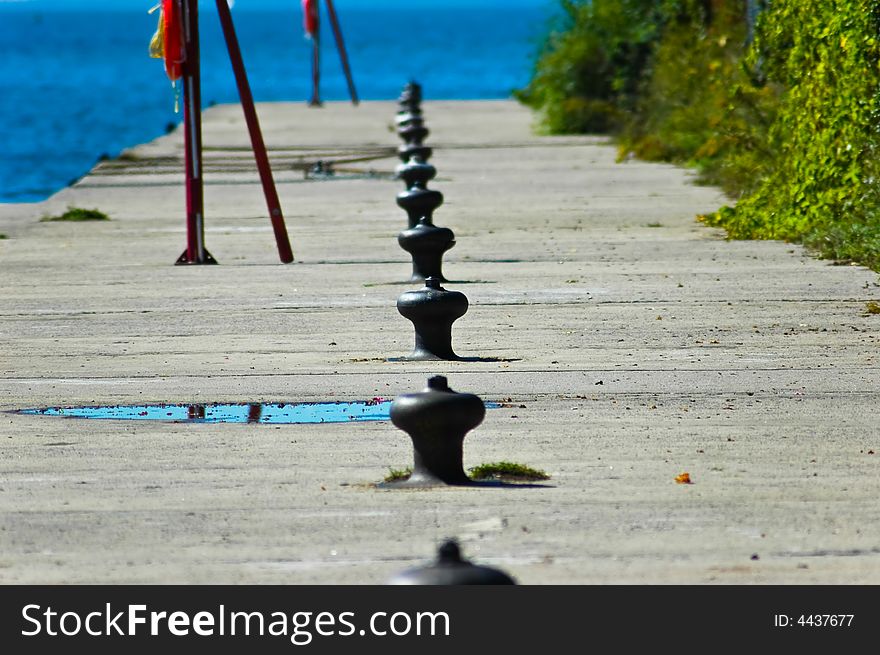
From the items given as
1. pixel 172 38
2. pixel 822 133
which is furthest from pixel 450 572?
pixel 822 133

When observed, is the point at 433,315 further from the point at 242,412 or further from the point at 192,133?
the point at 192,133

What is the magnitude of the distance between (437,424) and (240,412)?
2.31 metres

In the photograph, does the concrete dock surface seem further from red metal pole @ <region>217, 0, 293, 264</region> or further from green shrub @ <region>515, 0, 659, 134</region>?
green shrub @ <region>515, 0, 659, 134</region>

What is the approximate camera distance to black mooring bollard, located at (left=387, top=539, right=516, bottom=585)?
19.1 feet

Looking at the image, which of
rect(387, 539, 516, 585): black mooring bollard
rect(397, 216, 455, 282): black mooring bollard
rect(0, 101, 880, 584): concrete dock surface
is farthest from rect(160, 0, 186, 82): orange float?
rect(387, 539, 516, 585): black mooring bollard

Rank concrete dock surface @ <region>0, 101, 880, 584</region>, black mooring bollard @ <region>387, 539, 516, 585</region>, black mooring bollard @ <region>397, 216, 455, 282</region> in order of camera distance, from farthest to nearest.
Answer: black mooring bollard @ <region>397, 216, 455, 282</region>, concrete dock surface @ <region>0, 101, 880, 584</region>, black mooring bollard @ <region>387, 539, 516, 585</region>

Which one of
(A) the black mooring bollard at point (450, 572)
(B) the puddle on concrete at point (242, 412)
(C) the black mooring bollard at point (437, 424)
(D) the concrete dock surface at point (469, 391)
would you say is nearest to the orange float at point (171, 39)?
(D) the concrete dock surface at point (469, 391)

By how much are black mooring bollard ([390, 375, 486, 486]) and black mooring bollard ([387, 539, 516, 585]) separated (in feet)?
7.06

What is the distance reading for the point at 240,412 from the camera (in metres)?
10.2

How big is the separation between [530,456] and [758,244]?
9.38 m

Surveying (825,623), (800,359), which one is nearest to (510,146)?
(800,359)

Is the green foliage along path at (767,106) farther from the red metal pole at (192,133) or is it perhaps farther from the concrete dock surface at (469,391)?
the red metal pole at (192,133)

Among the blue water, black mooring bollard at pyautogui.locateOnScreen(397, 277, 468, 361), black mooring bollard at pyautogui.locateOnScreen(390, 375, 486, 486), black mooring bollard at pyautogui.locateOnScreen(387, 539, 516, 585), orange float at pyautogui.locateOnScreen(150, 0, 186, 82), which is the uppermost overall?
orange float at pyautogui.locateOnScreen(150, 0, 186, 82)

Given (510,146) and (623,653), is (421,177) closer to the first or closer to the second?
(510,146)
